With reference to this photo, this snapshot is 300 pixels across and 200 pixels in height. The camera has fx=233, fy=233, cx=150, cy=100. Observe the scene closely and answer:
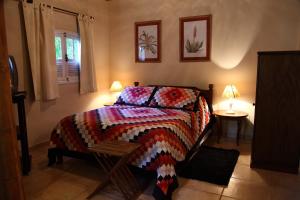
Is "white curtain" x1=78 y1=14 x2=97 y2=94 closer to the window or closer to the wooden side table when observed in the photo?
the window

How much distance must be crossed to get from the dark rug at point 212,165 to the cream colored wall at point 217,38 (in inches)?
35.5

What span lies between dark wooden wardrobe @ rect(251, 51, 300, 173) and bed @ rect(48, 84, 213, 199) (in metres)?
0.81

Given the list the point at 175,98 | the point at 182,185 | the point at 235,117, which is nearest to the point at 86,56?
the point at 175,98

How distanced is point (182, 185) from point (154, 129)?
24.9 inches

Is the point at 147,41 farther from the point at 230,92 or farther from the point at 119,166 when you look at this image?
the point at 119,166

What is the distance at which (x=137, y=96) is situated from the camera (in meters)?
3.81

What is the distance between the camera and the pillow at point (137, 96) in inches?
147

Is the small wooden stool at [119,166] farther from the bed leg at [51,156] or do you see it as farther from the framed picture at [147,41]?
the framed picture at [147,41]

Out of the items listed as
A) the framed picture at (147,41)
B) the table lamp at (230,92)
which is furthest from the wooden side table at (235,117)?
the framed picture at (147,41)

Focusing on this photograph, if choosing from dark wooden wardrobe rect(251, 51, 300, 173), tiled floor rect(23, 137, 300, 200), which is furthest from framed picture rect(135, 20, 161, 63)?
tiled floor rect(23, 137, 300, 200)

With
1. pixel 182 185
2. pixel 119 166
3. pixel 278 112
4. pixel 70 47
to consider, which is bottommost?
pixel 182 185

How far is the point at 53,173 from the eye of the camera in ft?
8.59

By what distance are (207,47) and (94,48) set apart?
2033 millimetres

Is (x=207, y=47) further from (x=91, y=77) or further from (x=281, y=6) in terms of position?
(x=91, y=77)
